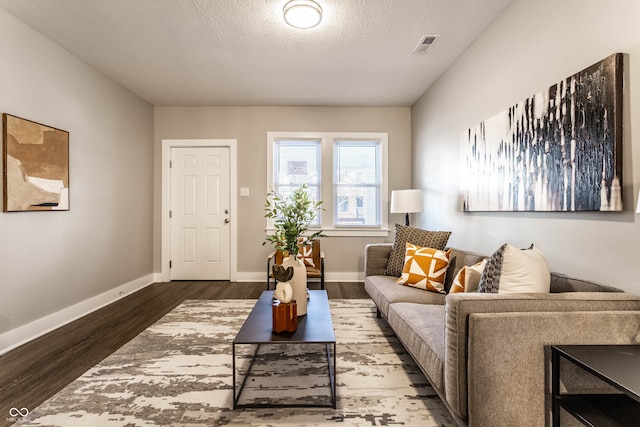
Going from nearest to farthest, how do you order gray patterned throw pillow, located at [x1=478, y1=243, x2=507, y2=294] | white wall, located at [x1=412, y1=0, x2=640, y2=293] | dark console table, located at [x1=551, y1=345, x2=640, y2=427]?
dark console table, located at [x1=551, y1=345, x2=640, y2=427] → white wall, located at [x1=412, y1=0, x2=640, y2=293] → gray patterned throw pillow, located at [x1=478, y1=243, x2=507, y2=294]

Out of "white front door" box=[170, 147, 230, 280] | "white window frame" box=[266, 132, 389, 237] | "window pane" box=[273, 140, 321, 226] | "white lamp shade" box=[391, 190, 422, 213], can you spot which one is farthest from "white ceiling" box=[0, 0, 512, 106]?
"white lamp shade" box=[391, 190, 422, 213]

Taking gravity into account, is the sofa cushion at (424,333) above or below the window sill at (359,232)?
below

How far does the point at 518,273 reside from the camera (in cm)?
152

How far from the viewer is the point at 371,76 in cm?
358

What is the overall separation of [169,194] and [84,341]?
251 centimetres

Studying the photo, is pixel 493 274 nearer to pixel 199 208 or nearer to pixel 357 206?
pixel 357 206

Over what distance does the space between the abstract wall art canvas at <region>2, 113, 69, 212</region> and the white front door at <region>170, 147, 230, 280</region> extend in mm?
1698

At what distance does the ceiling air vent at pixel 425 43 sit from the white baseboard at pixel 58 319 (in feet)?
13.7

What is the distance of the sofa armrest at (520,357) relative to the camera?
1182mm

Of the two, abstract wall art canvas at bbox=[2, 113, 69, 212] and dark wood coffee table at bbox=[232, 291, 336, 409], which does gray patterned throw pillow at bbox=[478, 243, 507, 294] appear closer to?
dark wood coffee table at bbox=[232, 291, 336, 409]

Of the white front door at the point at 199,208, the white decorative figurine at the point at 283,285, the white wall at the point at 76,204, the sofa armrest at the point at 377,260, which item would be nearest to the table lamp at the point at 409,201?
the sofa armrest at the point at 377,260

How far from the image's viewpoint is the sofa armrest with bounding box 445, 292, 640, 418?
4.06 ft

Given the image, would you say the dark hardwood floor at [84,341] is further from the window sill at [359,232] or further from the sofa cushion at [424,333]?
the sofa cushion at [424,333]

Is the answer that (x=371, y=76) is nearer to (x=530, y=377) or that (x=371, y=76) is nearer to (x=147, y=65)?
(x=147, y=65)
